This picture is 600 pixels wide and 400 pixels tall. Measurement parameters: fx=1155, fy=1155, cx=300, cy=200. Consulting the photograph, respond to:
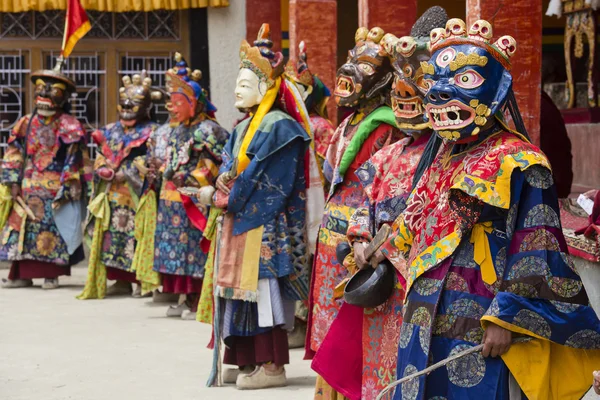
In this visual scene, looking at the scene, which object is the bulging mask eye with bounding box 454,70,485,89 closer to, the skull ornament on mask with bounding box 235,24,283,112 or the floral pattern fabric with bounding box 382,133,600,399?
→ the floral pattern fabric with bounding box 382,133,600,399

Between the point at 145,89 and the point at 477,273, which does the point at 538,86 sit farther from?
the point at 145,89

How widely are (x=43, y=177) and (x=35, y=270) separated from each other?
0.98 metres

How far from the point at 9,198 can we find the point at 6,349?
366 centimetres

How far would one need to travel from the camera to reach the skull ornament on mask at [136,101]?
10.8 metres

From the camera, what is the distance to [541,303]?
3.69 m

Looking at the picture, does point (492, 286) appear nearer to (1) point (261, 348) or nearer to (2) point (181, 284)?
(1) point (261, 348)

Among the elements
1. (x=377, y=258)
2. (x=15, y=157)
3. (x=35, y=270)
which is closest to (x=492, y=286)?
(x=377, y=258)

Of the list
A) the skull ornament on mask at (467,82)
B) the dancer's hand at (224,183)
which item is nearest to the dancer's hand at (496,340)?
the skull ornament on mask at (467,82)

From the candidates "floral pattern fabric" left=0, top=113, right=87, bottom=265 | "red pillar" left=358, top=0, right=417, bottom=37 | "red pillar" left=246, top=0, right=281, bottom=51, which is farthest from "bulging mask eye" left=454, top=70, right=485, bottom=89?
"red pillar" left=246, top=0, right=281, bottom=51

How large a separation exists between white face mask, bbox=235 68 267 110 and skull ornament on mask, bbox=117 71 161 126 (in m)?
4.31

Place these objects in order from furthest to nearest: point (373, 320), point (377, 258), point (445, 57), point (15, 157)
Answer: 1. point (15, 157)
2. point (373, 320)
3. point (377, 258)
4. point (445, 57)

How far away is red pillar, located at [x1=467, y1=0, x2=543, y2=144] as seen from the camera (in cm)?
641

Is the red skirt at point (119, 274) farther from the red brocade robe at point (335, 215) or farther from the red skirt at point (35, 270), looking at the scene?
the red brocade robe at point (335, 215)

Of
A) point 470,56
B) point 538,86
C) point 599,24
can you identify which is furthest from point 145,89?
point 470,56
